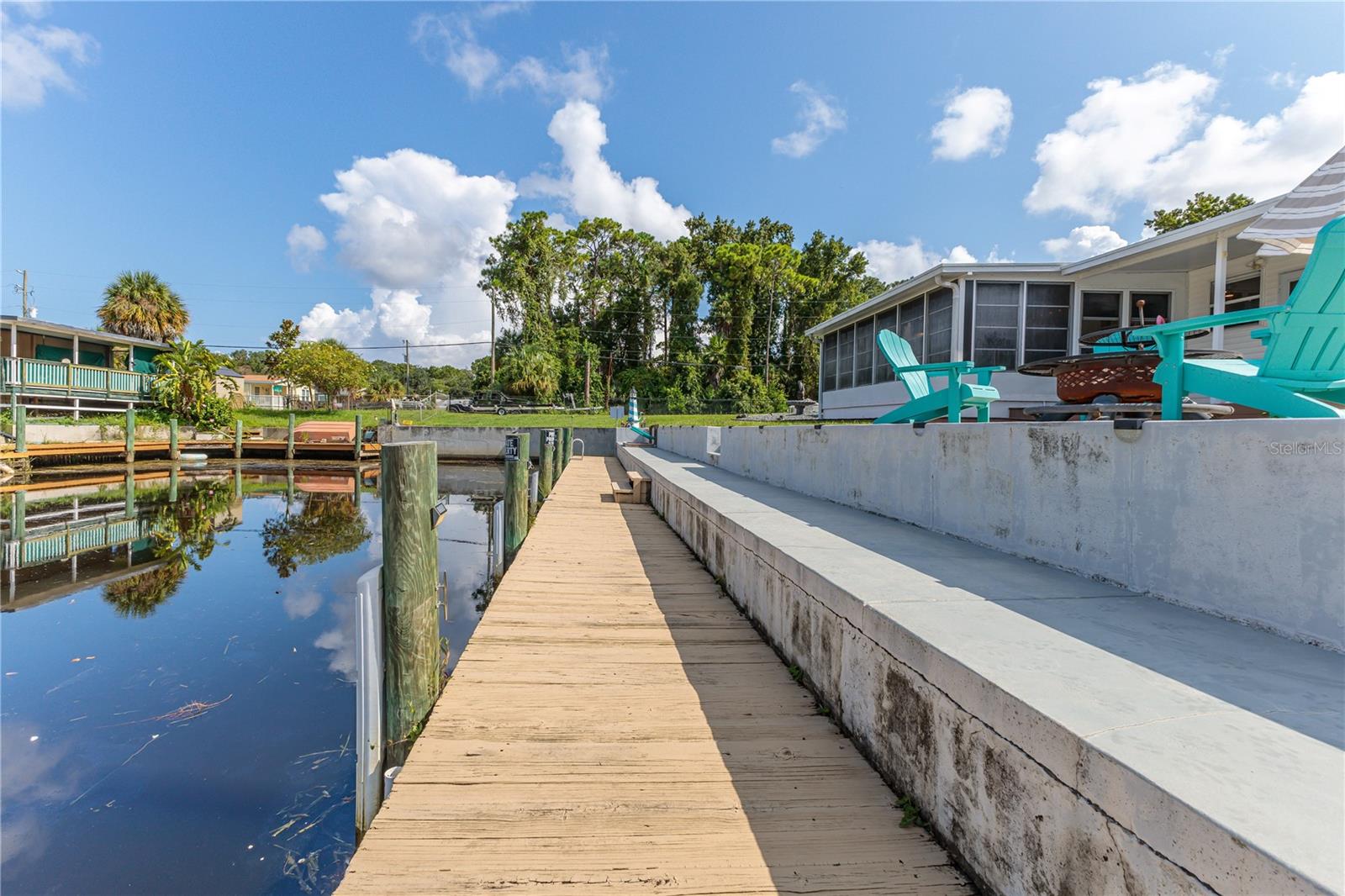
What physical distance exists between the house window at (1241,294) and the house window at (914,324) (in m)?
5.28

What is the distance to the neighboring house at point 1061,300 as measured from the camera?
9.86 meters

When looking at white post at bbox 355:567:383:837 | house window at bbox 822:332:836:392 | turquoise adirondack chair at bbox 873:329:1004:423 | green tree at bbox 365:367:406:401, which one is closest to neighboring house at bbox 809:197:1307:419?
house window at bbox 822:332:836:392

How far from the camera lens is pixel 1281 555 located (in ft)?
5.96

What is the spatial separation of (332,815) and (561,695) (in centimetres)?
179

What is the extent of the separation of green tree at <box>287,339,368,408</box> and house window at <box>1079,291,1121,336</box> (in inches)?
1608

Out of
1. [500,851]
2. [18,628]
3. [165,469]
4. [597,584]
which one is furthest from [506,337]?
[500,851]

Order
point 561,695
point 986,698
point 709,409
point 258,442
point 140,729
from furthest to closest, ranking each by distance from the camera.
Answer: point 709,409, point 258,442, point 140,729, point 561,695, point 986,698

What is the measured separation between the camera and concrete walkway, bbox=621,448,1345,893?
97cm

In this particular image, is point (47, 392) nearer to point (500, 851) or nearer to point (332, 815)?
point (332, 815)

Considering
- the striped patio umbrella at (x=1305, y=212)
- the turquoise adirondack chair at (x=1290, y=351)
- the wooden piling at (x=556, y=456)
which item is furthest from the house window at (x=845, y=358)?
the turquoise adirondack chair at (x=1290, y=351)

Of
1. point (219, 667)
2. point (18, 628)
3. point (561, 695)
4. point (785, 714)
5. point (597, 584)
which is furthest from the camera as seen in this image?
point (18, 628)

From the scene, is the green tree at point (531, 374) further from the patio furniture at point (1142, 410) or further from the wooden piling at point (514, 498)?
the patio furniture at point (1142, 410)

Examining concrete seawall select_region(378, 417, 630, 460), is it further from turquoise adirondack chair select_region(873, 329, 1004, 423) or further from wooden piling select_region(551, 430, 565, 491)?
turquoise adirondack chair select_region(873, 329, 1004, 423)

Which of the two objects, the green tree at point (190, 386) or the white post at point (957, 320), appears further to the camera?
the green tree at point (190, 386)
